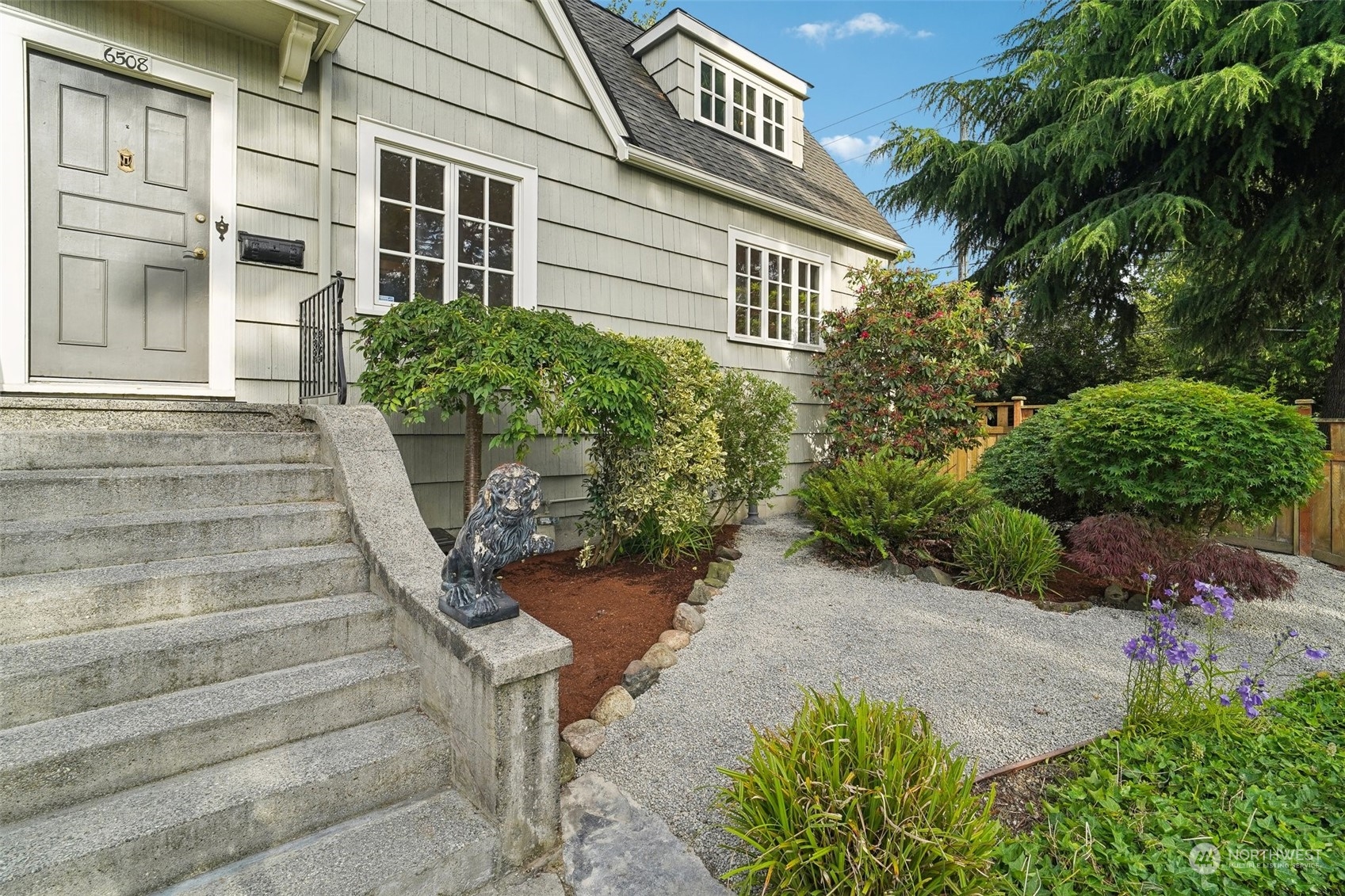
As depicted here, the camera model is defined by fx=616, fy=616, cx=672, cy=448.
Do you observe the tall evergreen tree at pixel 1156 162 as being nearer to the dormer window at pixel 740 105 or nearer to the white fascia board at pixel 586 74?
the dormer window at pixel 740 105

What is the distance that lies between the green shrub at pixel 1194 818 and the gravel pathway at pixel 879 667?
281mm

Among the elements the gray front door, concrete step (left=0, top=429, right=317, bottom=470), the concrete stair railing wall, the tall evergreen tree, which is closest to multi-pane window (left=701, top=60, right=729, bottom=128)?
the tall evergreen tree

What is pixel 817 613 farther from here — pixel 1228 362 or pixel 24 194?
pixel 1228 362

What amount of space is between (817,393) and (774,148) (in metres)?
3.39

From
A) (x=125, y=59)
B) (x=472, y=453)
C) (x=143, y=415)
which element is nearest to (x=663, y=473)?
(x=472, y=453)

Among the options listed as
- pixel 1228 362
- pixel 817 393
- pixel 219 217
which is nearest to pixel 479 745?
pixel 219 217

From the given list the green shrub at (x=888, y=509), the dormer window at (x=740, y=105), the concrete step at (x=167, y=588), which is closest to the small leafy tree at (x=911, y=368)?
the green shrub at (x=888, y=509)

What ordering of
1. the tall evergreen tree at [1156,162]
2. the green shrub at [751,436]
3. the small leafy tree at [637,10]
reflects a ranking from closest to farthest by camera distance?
1. the green shrub at [751,436]
2. the tall evergreen tree at [1156,162]
3. the small leafy tree at [637,10]

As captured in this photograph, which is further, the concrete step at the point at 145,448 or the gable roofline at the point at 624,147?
the gable roofline at the point at 624,147

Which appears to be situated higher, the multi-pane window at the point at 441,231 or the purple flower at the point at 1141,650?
the multi-pane window at the point at 441,231

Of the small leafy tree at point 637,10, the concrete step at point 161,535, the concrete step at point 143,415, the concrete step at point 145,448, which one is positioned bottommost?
the concrete step at point 161,535

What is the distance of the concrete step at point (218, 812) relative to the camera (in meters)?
1.47

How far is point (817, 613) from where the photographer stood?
379 centimetres

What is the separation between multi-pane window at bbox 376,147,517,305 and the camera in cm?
→ 450
